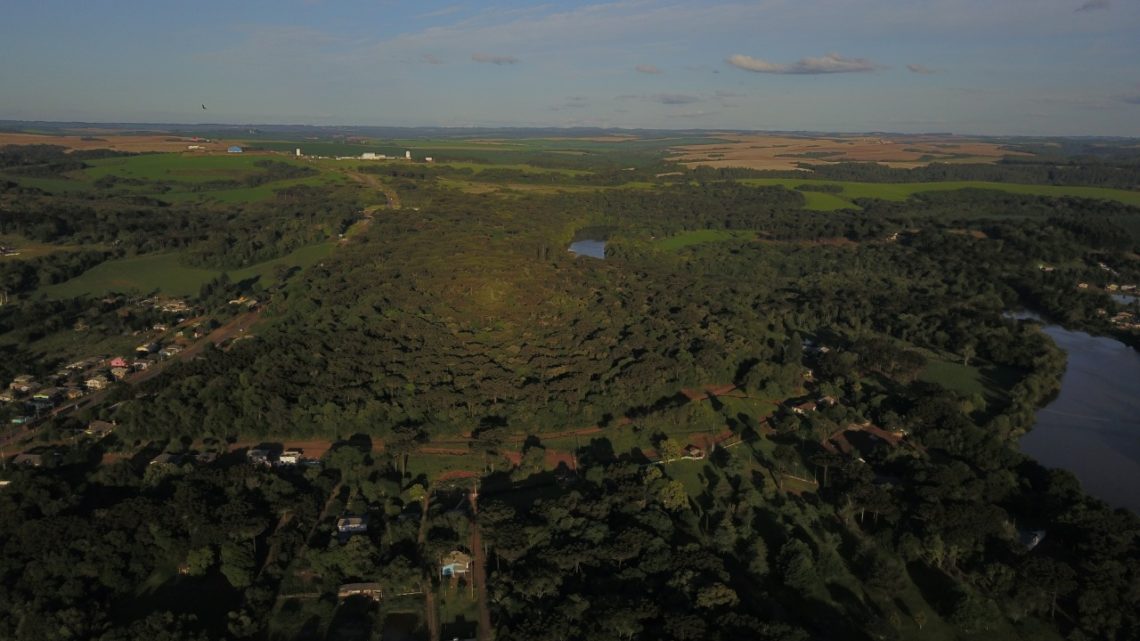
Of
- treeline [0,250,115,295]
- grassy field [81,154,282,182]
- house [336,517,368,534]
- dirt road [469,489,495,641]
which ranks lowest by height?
dirt road [469,489,495,641]

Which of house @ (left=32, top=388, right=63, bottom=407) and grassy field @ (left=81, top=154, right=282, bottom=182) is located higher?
grassy field @ (left=81, top=154, right=282, bottom=182)

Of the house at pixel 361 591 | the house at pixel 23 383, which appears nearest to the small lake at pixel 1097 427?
the house at pixel 361 591

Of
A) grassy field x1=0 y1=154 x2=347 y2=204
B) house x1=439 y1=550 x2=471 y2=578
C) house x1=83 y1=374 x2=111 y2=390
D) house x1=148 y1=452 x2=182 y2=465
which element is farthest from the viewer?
grassy field x1=0 y1=154 x2=347 y2=204

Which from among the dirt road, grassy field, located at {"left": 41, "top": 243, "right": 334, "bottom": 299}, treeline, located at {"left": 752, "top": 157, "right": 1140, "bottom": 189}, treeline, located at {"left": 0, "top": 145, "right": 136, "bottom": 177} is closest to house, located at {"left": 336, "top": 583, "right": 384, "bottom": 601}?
the dirt road

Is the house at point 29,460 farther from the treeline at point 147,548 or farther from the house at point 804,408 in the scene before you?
the house at point 804,408

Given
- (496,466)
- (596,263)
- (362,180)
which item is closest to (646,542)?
(496,466)

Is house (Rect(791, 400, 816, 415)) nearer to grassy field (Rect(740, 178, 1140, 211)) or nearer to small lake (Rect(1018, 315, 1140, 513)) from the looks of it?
small lake (Rect(1018, 315, 1140, 513))

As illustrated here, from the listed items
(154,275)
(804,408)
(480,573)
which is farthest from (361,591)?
(154,275)

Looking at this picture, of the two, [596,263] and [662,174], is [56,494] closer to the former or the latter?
[596,263]
